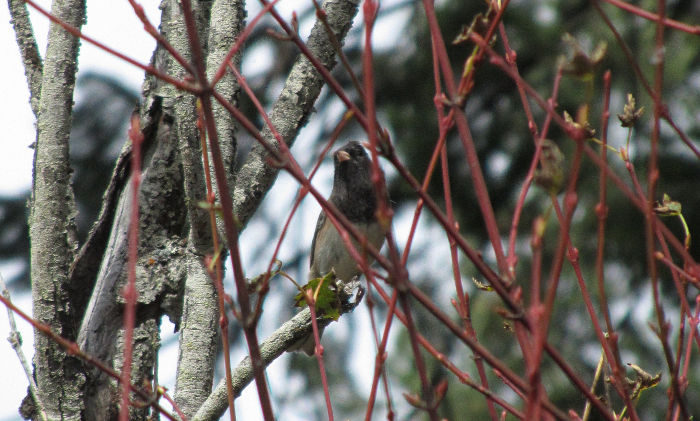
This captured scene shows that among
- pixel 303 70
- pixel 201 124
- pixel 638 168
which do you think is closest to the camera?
pixel 201 124

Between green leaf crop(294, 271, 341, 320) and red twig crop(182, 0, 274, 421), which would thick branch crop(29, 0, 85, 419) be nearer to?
green leaf crop(294, 271, 341, 320)

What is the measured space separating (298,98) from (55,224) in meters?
0.64

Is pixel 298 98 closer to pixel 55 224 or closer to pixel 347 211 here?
pixel 55 224

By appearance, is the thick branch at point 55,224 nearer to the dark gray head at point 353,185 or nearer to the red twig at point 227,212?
the red twig at point 227,212

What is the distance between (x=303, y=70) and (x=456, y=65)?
209cm

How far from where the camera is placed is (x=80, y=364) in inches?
59.5

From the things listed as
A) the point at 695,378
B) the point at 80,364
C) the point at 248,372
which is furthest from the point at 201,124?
the point at 695,378

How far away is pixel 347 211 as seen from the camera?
301 centimetres

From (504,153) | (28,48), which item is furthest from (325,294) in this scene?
(504,153)

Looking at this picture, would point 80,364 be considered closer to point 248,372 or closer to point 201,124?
point 248,372

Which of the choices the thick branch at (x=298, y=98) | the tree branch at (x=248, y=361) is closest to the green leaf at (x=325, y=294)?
the tree branch at (x=248, y=361)

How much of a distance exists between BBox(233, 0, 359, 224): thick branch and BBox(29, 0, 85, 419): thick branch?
0.40m

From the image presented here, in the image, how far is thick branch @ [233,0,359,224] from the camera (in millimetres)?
1760

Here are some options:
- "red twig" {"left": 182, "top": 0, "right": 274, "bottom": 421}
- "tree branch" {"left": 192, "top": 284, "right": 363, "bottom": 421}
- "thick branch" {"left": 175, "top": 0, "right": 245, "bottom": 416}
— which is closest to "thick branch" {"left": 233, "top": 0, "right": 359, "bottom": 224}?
"thick branch" {"left": 175, "top": 0, "right": 245, "bottom": 416}
